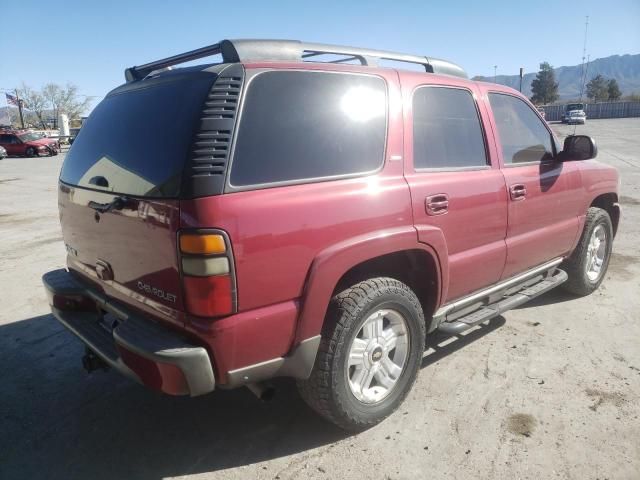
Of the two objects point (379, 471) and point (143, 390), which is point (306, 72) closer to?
point (379, 471)

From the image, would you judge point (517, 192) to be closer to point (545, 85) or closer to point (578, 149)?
point (578, 149)

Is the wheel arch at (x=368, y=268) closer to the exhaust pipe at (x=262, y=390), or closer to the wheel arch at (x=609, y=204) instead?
the exhaust pipe at (x=262, y=390)

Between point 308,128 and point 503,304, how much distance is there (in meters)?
2.02

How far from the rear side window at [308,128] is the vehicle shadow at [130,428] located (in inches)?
56.5

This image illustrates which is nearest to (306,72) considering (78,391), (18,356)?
(78,391)

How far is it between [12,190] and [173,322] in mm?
14066

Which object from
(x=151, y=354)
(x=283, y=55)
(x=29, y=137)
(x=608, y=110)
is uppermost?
(x=608, y=110)

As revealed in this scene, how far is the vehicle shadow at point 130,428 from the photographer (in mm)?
2424

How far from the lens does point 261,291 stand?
2.07 m

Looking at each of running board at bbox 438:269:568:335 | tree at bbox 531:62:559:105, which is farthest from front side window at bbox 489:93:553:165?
tree at bbox 531:62:559:105

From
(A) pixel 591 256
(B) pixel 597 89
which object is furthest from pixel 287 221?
(B) pixel 597 89

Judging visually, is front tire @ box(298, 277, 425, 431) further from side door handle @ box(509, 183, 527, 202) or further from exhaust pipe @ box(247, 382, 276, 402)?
side door handle @ box(509, 183, 527, 202)

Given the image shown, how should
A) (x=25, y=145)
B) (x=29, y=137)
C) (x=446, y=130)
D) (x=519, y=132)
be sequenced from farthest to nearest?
(x=29, y=137)
(x=25, y=145)
(x=519, y=132)
(x=446, y=130)

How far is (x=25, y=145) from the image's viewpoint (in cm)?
2848
